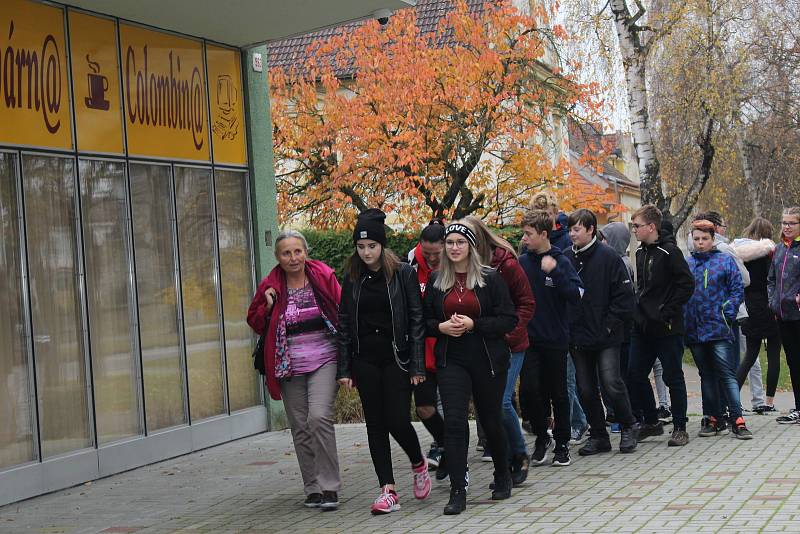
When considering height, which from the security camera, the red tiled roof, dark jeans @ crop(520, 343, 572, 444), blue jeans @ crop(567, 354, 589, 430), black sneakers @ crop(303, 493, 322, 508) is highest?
the red tiled roof

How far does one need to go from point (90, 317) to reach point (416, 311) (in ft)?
11.7

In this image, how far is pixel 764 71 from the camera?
27.6 m

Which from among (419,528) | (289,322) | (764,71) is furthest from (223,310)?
(764,71)

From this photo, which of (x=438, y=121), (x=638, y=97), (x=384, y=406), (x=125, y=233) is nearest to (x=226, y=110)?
(x=125, y=233)

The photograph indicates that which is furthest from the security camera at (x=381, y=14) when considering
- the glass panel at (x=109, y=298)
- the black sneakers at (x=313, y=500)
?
the black sneakers at (x=313, y=500)

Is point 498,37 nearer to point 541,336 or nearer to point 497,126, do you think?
point 497,126

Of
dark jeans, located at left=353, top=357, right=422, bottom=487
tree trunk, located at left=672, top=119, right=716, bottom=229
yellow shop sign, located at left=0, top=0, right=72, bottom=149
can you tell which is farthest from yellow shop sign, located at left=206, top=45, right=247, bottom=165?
tree trunk, located at left=672, top=119, right=716, bottom=229

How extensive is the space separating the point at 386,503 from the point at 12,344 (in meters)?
3.37

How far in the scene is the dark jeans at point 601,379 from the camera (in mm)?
9320

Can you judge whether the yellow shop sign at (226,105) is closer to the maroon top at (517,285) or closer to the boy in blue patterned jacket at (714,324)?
the maroon top at (517,285)

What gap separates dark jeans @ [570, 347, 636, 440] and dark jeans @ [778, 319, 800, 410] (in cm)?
217

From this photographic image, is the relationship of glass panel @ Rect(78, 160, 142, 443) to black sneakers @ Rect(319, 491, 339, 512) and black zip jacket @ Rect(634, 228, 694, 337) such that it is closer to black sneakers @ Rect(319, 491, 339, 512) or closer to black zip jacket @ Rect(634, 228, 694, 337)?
black sneakers @ Rect(319, 491, 339, 512)

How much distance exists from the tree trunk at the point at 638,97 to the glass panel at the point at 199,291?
9708mm

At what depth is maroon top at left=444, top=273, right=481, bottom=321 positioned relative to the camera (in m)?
7.53
